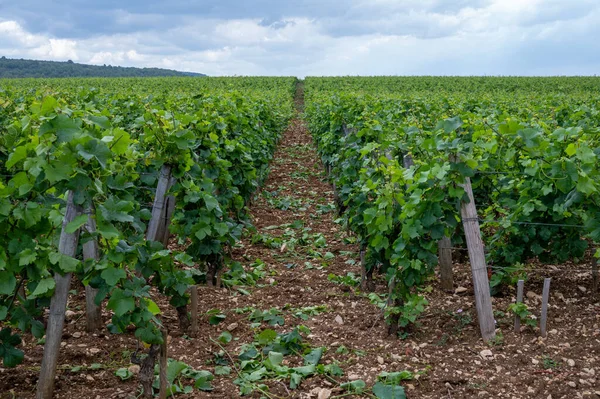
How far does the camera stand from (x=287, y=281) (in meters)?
6.68

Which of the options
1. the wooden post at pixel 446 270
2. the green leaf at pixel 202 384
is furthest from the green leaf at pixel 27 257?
the wooden post at pixel 446 270

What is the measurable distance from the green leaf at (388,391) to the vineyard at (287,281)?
0.03 m

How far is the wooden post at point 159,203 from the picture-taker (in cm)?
555

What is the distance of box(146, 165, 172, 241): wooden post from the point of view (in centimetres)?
555

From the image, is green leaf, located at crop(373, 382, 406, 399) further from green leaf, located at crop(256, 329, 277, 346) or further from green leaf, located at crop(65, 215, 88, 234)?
green leaf, located at crop(65, 215, 88, 234)

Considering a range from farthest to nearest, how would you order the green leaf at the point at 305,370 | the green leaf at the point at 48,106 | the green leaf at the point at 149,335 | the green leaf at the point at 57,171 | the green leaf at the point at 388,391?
the green leaf at the point at 305,370, the green leaf at the point at 388,391, the green leaf at the point at 149,335, the green leaf at the point at 48,106, the green leaf at the point at 57,171

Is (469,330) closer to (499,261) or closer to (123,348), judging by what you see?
(499,261)

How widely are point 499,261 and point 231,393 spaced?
10.3ft

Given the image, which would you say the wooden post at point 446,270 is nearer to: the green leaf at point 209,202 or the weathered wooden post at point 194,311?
the green leaf at point 209,202

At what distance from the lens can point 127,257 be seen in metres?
3.68

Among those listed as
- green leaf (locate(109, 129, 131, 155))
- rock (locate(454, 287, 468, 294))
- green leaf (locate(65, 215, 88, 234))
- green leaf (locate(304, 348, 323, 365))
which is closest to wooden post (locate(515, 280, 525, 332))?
rock (locate(454, 287, 468, 294))

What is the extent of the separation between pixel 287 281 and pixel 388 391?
9.89ft

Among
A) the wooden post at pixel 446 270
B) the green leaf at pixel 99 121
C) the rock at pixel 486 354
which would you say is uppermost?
the green leaf at pixel 99 121

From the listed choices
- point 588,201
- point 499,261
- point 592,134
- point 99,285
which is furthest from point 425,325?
point 99,285
